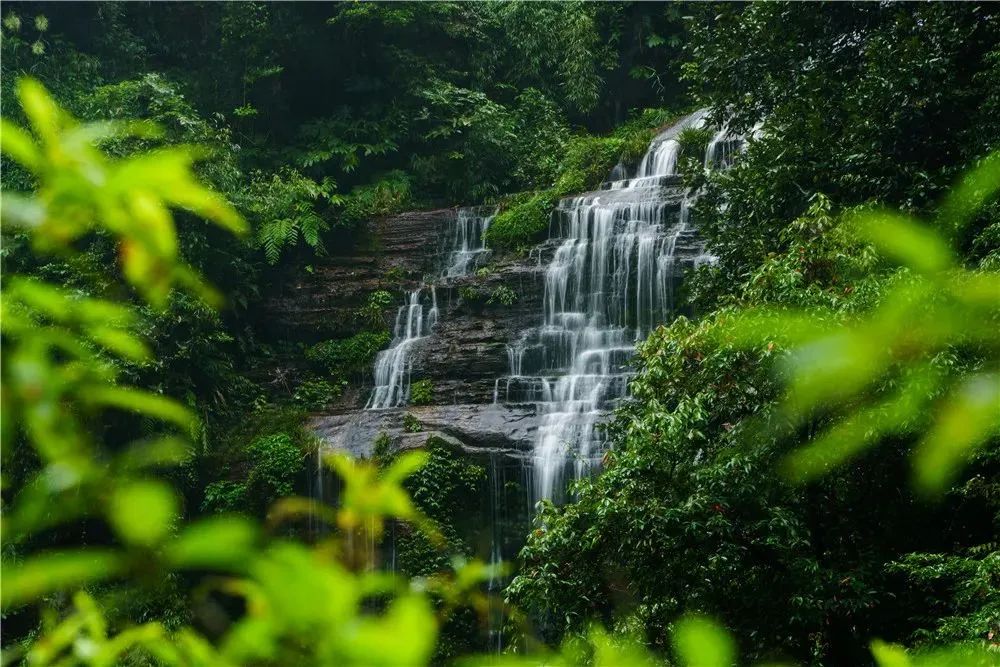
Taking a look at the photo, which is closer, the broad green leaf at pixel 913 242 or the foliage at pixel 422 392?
the broad green leaf at pixel 913 242

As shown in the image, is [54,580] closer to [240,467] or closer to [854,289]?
[854,289]

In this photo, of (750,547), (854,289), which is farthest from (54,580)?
(750,547)

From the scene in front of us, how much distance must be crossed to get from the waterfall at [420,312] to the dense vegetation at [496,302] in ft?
1.43

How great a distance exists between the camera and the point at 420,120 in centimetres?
1686

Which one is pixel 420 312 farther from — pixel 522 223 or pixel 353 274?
pixel 522 223

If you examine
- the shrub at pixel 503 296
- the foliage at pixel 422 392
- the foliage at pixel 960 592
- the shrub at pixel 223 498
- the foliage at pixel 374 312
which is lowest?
the shrub at pixel 223 498

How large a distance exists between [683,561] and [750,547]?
46 centimetres

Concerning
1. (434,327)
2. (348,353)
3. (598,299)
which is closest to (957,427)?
(598,299)

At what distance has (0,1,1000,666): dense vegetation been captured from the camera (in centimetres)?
62

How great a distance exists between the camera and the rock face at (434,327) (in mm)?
11203

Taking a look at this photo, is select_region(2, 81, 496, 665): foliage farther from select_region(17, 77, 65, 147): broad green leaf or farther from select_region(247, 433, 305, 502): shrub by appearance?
select_region(247, 433, 305, 502): shrub

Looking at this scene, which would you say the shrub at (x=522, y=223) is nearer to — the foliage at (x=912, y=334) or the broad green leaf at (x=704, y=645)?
the foliage at (x=912, y=334)

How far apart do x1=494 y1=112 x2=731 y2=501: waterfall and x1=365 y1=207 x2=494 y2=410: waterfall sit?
157 centimetres

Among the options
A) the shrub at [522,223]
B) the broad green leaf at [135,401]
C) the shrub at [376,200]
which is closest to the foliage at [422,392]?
the shrub at [522,223]
